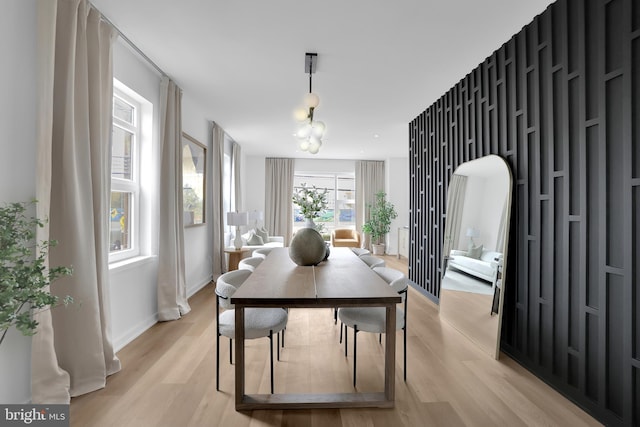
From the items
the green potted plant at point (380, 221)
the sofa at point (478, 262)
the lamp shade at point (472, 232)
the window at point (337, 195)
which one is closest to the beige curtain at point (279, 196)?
the window at point (337, 195)

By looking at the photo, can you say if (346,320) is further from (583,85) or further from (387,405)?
(583,85)

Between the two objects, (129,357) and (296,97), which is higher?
(296,97)

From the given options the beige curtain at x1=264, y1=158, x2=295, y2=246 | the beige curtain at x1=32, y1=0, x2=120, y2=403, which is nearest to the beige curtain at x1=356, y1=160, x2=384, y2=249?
the beige curtain at x1=264, y1=158, x2=295, y2=246

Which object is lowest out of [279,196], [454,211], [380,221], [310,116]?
[380,221]

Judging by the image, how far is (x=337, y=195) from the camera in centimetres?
948

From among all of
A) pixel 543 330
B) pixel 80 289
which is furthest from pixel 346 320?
pixel 80 289

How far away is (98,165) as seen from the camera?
7.88 ft

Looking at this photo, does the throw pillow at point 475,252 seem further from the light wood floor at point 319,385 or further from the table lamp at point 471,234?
the light wood floor at point 319,385

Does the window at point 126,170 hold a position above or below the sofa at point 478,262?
above

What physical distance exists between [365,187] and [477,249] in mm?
6175

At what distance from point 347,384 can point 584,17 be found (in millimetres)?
2800

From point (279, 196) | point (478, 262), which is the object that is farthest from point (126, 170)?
point (279, 196)

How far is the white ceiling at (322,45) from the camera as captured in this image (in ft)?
7.88

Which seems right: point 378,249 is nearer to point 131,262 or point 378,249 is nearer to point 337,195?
point 337,195
